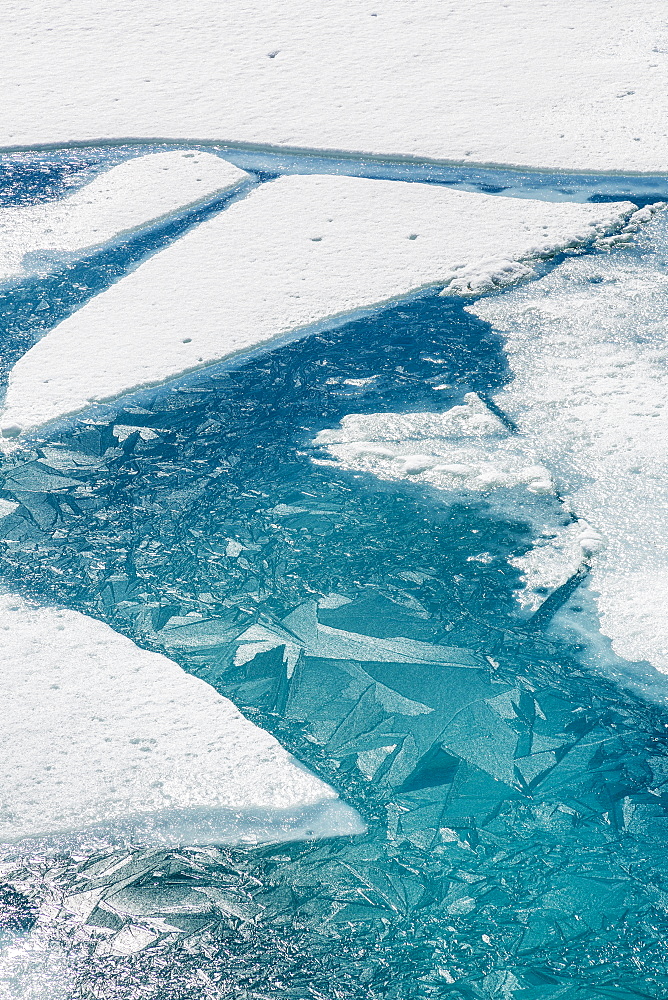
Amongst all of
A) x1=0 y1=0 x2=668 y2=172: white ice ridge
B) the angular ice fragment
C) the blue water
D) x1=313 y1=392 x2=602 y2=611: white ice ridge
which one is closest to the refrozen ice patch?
x1=313 y1=392 x2=602 y2=611: white ice ridge

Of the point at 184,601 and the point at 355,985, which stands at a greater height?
the point at 184,601

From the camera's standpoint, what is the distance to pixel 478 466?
250cm

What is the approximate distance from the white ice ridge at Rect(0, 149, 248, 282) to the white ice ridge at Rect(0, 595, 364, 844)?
67.3 inches

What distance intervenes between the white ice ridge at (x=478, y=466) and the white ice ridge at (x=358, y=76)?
1587 mm

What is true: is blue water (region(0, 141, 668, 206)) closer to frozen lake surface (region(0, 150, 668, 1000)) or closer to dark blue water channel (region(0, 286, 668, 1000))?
frozen lake surface (region(0, 150, 668, 1000))

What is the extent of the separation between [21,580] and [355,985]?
1177mm

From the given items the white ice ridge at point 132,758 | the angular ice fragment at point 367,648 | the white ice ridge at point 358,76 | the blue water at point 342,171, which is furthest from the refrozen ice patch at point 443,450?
the white ice ridge at point 358,76

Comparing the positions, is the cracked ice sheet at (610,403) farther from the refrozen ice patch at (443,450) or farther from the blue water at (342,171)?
the blue water at (342,171)

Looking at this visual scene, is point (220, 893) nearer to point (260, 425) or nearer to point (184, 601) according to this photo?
point (184, 601)

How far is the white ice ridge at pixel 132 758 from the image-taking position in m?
1.78

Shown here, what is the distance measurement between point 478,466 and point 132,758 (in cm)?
111

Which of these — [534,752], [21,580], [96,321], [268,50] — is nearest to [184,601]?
[21,580]

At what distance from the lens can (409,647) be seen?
82.1 inches

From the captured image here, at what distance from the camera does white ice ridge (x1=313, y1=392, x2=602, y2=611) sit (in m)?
2.26
